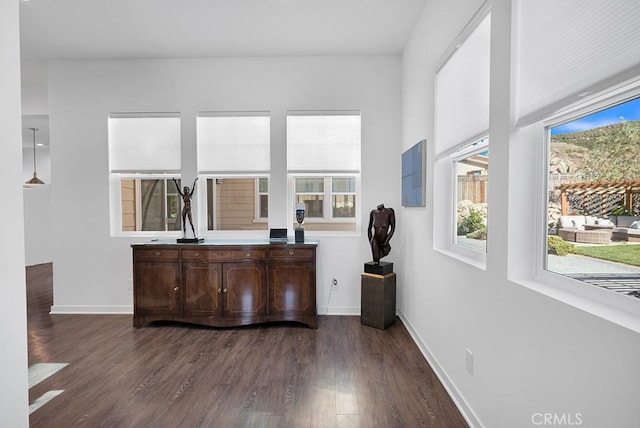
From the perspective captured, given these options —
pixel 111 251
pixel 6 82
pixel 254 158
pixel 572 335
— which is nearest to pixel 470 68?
→ pixel 572 335

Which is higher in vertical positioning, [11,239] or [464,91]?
[464,91]

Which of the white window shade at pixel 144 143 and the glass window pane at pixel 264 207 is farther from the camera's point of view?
the glass window pane at pixel 264 207

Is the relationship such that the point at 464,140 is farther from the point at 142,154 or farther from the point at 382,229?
the point at 142,154

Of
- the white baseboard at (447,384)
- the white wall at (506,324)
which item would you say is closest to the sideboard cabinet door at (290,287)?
the white baseboard at (447,384)

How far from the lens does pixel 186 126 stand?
411cm

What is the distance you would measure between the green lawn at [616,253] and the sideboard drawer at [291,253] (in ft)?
8.53

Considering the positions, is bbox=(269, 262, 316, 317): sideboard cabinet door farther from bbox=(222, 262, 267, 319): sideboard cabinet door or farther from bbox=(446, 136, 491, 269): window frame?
bbox=(446, 136, 491, 269): window frame

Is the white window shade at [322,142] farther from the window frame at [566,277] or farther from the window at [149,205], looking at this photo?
the window frame at [566,277]

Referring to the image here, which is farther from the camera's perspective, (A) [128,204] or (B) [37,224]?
(B) [37,224]

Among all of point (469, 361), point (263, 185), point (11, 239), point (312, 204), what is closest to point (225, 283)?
point (263, 185)

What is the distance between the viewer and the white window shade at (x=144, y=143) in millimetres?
4156

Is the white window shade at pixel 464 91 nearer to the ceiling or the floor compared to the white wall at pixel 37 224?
nearer to the ceiling

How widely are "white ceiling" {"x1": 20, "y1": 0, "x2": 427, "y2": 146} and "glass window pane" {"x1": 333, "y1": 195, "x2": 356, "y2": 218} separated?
180 cm

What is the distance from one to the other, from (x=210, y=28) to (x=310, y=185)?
2077 millimetres
